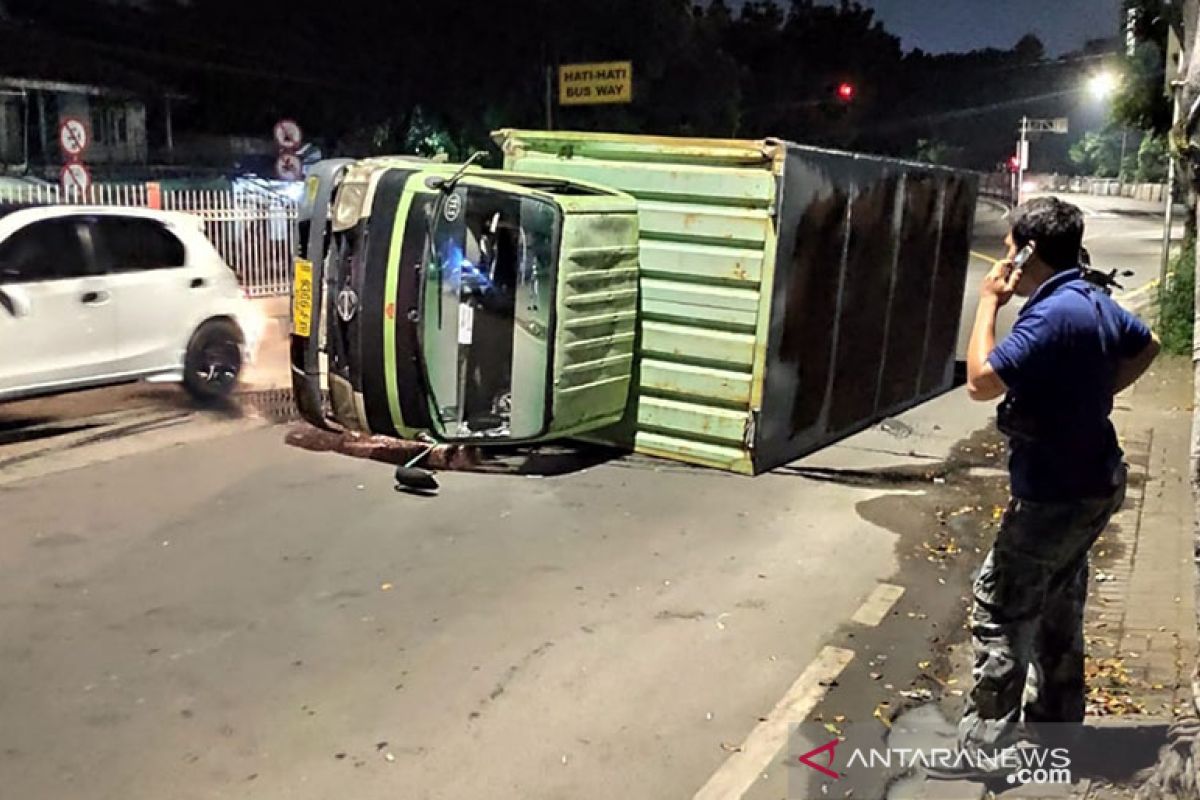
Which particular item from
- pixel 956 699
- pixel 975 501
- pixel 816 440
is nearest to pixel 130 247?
pixel 816 440

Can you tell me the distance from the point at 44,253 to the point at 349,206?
2848mm

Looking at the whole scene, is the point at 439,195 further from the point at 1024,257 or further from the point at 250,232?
the point at 250,232

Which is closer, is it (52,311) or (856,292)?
(856,292)

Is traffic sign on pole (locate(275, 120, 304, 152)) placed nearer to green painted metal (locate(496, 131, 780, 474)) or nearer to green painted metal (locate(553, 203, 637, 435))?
green painted metal (locate(496, 131, 780, 474))

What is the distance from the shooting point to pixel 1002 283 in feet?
11.5

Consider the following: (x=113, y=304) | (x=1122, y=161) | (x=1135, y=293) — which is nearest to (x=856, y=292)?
(x=113, y=304)

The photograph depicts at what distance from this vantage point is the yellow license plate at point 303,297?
301 inches

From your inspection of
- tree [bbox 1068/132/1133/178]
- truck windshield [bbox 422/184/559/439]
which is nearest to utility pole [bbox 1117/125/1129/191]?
tree [bbox 1068/132/1133/178]

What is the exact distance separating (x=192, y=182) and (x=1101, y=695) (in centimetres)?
2381

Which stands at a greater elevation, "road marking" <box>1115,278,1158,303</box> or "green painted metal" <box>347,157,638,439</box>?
"green painted metal" <box>347,157,638,439</box>

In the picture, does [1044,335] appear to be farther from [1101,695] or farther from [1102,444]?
[1101,695]

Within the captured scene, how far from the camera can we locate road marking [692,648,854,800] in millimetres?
3893

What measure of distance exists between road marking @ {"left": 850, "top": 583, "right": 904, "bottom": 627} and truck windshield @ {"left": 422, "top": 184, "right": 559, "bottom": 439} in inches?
102

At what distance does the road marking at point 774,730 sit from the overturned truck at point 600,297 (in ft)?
9.62
